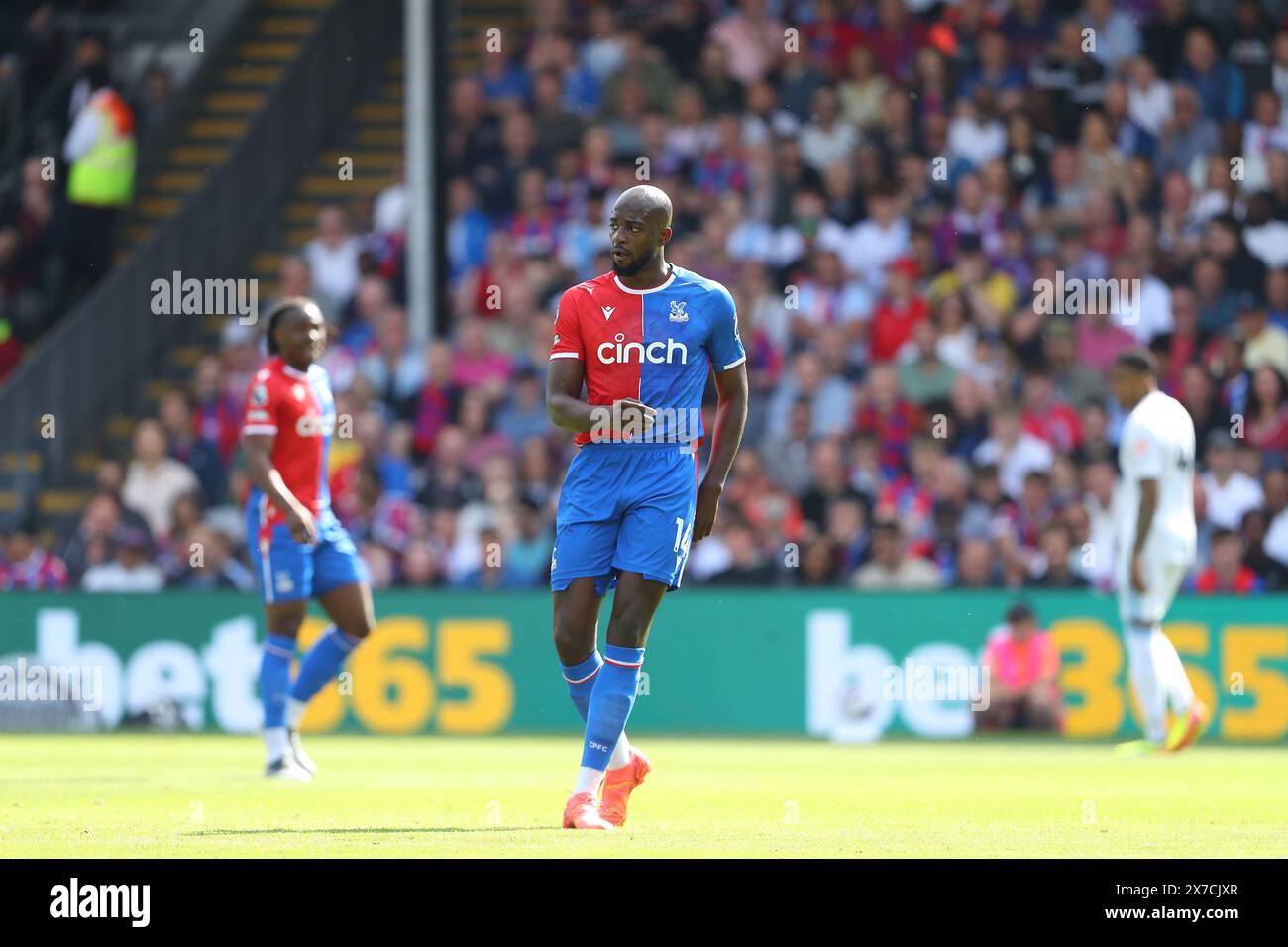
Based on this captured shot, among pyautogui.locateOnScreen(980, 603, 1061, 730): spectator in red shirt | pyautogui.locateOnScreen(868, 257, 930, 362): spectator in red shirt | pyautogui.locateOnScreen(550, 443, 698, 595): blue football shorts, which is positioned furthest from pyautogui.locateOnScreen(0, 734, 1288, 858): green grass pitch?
pyautogui.locateOnScreen(868, 257, 930, 362): spectator in red shirt

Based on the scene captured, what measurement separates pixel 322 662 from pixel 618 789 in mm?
3760

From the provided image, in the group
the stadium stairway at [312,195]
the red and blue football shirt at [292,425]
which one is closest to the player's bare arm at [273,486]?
the red and blue football shirt at [292,425]

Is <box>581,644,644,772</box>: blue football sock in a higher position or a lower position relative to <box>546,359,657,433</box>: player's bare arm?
lower

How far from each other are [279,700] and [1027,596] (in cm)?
712

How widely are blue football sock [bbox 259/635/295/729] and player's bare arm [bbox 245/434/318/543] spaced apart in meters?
0.76

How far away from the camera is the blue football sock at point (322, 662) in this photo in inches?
540

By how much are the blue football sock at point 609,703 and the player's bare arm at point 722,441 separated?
2.11ft

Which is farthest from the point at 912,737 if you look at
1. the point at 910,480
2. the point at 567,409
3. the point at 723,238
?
the point at 567,409

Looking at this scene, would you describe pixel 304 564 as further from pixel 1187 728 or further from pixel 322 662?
pixel 1187 728

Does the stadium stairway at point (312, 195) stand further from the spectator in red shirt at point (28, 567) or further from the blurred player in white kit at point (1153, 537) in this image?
the blurred player in white kit at point (1153, 537)
